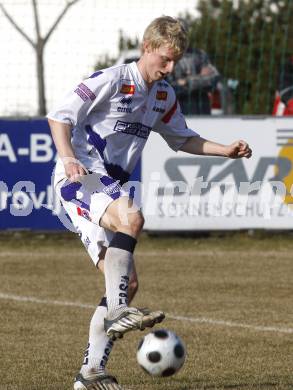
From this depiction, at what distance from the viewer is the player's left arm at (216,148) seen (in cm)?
703

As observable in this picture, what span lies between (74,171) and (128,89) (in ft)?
2.72

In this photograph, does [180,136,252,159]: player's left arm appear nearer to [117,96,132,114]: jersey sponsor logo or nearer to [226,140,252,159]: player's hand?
[226,140,252,159]: player's hand

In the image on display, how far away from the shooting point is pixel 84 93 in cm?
675

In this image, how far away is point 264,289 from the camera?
11.3 meters

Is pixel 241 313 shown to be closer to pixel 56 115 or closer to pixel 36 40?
pixel 56 115

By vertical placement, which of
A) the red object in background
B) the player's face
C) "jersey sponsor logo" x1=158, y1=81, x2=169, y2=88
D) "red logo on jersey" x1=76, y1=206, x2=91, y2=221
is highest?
the player's face

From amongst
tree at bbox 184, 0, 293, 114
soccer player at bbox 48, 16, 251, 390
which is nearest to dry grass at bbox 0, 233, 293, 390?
soccer player at bbox 48, 16, 251, 390

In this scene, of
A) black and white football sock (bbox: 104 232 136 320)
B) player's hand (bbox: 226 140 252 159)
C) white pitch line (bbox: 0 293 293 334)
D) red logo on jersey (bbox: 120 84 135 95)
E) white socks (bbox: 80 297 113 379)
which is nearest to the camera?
black and white football sock (bbox: 104 232 136 320)

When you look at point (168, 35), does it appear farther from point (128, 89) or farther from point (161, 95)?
point (161, 95)

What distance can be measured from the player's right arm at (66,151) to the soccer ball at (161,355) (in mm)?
1001

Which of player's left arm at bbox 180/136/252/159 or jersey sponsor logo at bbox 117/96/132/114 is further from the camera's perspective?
player's left arm at bbox 180/136/252/159

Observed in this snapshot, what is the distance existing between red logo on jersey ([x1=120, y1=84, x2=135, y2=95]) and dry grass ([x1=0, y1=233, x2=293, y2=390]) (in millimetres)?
1720

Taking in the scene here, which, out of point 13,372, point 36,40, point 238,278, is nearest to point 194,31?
point 36,40

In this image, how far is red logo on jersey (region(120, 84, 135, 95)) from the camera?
6871 mm
